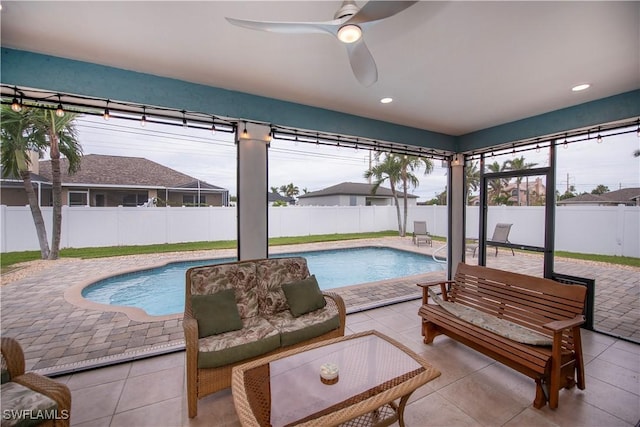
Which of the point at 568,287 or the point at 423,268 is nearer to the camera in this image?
the point at 568,287

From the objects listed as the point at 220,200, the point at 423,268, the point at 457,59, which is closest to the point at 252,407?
the point at 457,59

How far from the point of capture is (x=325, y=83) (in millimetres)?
2707

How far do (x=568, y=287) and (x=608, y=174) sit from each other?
2129mm

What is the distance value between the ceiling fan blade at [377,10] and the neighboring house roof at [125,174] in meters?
8.64

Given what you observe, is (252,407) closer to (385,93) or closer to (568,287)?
(568,287)

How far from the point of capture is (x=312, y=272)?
678 cm

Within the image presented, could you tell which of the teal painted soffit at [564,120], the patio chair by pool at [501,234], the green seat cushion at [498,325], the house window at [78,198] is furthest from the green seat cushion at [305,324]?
the house window at [78,198]

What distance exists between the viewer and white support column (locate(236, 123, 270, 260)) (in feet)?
10.1

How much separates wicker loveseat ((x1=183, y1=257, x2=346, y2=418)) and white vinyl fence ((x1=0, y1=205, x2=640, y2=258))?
6.93 ft

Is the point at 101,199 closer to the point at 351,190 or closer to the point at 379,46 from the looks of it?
the point at 379,46

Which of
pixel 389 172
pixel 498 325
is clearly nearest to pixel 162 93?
pixel 498 325

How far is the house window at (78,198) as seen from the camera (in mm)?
7062

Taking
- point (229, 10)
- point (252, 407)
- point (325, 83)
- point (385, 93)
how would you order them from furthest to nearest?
point (385, 93) < point (325, 83) < point (229, 10) < point (252, 407)

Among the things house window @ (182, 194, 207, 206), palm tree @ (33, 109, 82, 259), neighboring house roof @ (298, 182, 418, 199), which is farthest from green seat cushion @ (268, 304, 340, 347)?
neighboring house roof @ (298, 182, 418, 199)
